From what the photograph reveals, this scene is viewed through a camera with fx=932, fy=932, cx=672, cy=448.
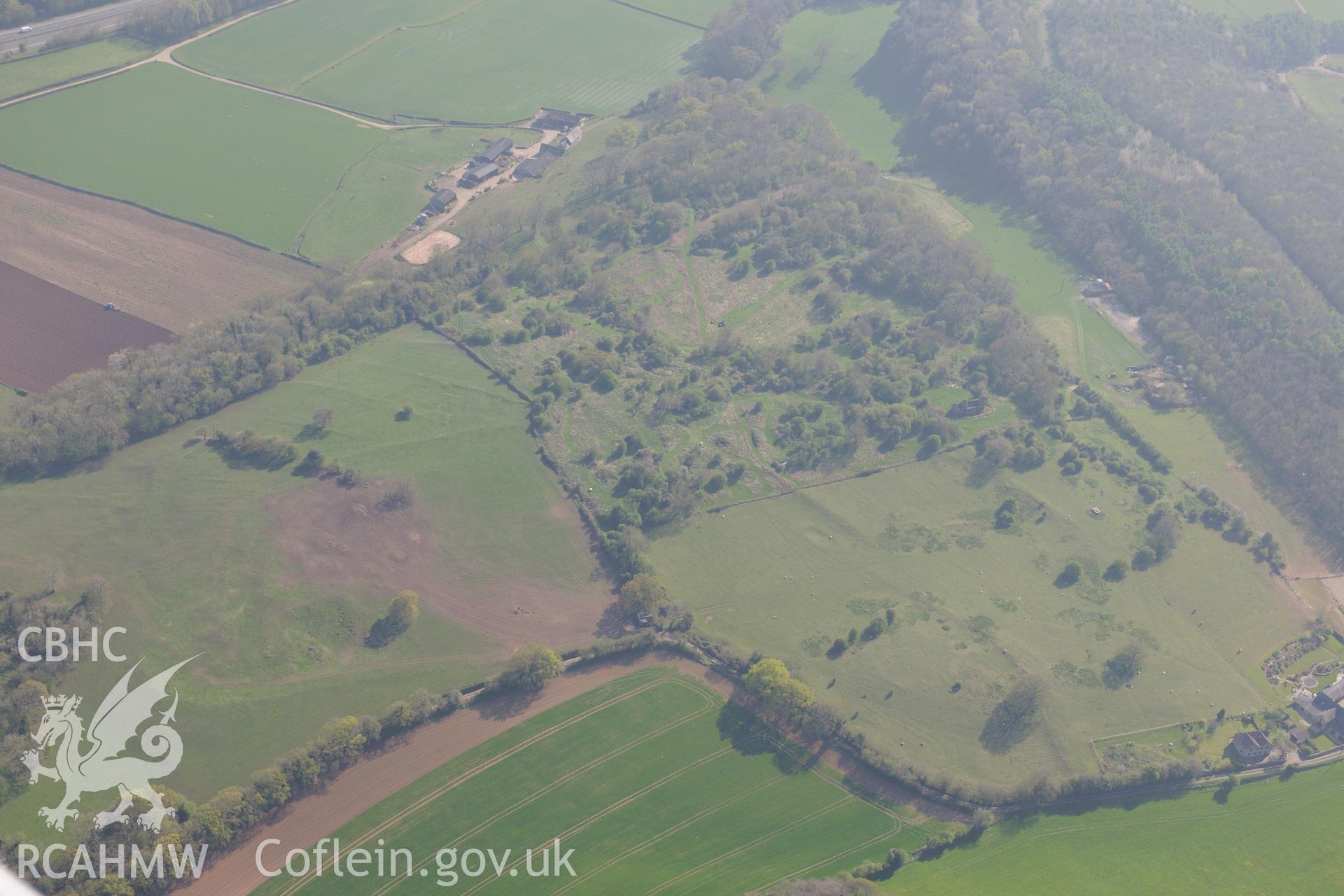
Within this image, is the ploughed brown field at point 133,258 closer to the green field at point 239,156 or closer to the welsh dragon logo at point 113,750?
the green field at point 239,156

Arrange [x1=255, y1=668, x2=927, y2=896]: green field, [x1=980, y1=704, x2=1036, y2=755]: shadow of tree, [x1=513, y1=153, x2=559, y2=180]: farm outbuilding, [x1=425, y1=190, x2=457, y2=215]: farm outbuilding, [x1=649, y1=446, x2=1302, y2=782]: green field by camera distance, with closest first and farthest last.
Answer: [x1=255, y1=668, x2=927, y2=896]: green field < [x1=980, y1=704, x2=1036, y2=755]: shadow of tree < [x1=649, y1=446, x2=1302, y2=782]: green field < [x1=425, y1=190, x2=457, y2=215]: farm outbuilding < [x1=513, y1=153, x2=559, y2=180]: farm outbuilding

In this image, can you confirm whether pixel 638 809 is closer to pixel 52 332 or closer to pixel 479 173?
pixel 52 332

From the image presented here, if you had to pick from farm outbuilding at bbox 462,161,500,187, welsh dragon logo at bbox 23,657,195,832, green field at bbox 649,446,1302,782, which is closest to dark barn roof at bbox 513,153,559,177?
farm outbuilding at bbox 462,161,500,187

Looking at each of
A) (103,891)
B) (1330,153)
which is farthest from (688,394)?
(1330,153)

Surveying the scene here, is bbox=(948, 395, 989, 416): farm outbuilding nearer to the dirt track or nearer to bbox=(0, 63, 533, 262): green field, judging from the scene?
the dirt track

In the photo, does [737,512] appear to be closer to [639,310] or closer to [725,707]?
[725,707]

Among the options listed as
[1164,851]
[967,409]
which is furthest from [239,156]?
[1164,851]

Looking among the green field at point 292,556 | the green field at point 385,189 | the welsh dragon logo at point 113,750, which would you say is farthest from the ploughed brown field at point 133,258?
the welsh dragon logo at point 113,750
